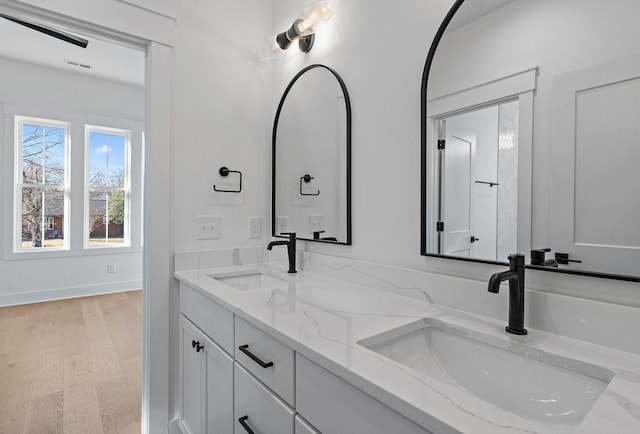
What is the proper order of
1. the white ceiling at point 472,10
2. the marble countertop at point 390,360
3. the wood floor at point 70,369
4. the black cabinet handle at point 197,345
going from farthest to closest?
the wood floor at point 70,369, the black cabinet handle at point 197,345, the white ceiling at point 472,10, the marble countertop at point 390,360

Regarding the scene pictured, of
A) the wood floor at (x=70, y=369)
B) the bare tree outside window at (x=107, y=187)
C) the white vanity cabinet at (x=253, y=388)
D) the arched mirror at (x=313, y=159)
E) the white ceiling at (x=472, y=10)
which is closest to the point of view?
the white vanity cabinet at (x=253, y=388)

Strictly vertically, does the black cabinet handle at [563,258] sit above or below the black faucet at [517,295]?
above

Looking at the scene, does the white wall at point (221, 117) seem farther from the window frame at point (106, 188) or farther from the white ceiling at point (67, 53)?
the window frame at point (106, 188)

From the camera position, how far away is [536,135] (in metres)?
0.90

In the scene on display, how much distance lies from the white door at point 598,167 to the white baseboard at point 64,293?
4.85 meters

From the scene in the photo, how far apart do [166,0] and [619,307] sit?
205cm

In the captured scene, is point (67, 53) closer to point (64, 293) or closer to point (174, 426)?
point (64, 293)

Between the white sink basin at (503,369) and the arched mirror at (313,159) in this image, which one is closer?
the white sink basin at (503,369)

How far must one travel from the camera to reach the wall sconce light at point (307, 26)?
1.53 metres

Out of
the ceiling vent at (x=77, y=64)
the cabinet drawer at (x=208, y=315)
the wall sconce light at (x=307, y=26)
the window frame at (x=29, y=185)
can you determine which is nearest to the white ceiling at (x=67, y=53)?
the ceiling vent at (x=77, y=64)

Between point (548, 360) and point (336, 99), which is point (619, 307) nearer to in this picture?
point (548, 360)

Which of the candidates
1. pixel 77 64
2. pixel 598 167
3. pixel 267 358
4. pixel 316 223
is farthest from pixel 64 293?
pixel 598 167

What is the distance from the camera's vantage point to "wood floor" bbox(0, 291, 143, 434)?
5.92 ft

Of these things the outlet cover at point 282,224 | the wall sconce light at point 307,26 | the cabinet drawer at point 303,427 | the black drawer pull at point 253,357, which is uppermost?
the wall sconce light at point 307,26
